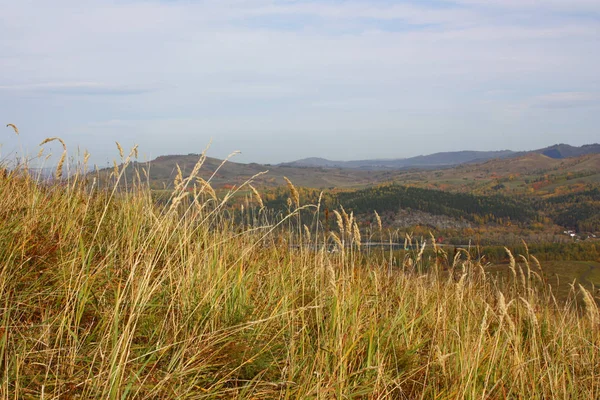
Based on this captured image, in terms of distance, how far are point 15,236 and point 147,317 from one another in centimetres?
114

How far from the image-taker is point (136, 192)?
5.78 m

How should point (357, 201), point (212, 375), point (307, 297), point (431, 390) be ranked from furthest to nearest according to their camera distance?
1. point (357, 201)
2. point (307, 297)
3. point (431, 390)
4. point (212, 375)

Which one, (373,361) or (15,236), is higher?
(15,236)

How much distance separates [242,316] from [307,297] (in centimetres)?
93

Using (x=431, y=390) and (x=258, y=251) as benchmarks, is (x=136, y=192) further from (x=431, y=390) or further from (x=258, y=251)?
(x=431, y=390)

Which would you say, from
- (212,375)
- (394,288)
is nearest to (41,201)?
(212,375)

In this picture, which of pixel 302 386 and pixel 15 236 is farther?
pixel 15 236

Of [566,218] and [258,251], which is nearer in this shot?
[258,251]

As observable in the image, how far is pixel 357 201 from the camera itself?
12788 cm

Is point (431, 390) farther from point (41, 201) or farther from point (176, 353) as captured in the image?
point (41, 201)

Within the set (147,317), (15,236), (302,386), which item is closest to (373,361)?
(302,386)

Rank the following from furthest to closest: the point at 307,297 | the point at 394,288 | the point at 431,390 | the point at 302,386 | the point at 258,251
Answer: the point at 258,251, the point at 394,288, the point at 307,297, the point at 431,390, the point at 302,386

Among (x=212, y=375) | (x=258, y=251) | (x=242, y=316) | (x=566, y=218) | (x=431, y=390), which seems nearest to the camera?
(x=212, y=375)

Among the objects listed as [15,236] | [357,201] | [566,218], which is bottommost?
[566,218]
